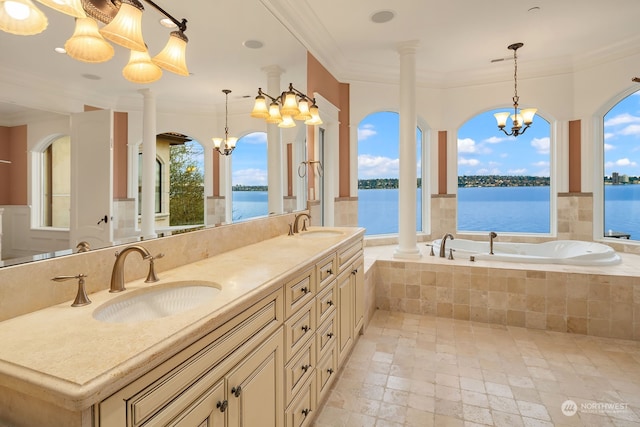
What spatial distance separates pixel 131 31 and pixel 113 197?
627mm

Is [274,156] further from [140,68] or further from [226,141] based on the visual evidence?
[140,68]

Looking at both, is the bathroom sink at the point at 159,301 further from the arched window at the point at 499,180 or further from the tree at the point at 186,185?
the arched window at the point at 499,180

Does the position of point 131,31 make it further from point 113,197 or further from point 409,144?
point 409,144

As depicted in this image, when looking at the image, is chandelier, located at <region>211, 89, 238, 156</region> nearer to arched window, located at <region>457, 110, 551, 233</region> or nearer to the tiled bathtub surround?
the tiled bathtub surround

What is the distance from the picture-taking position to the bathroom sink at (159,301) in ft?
3.59

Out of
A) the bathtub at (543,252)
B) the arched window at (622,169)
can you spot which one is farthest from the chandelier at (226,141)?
the arched window at (622,169)

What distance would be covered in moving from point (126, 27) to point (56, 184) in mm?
595

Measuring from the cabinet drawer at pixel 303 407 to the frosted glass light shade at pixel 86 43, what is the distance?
1594 millimetres

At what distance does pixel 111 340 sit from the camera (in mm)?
768

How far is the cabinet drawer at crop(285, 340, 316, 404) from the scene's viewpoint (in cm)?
141

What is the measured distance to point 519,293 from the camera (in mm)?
3059

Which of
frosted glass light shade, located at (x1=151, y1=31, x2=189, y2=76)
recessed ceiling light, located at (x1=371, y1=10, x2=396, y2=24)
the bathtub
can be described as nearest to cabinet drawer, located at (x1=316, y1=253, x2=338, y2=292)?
frosted glass light shade, located at (x1=151, y1=31, x2=189, y2=76)

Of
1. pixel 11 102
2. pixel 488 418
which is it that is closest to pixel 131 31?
pixel 11 102

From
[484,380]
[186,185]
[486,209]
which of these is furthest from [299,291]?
[486,209]
